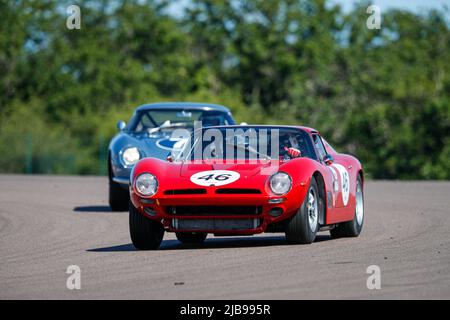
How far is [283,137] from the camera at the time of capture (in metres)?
12.0

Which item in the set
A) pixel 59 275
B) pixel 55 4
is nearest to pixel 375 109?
pixel 55 4

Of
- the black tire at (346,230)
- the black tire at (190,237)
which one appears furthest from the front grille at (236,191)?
the black tire at (346,230)

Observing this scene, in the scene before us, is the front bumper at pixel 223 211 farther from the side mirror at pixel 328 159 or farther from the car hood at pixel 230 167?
the side mirror at pixel 328 159

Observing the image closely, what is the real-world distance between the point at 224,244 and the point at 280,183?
4.34 ft

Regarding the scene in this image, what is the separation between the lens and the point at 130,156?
1719 centimetres

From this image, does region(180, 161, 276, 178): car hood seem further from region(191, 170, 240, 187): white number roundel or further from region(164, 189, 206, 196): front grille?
region(164, 189, 206, 196): front grille

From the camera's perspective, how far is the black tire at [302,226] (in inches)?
428

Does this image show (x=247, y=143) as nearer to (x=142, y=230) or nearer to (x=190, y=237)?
(x=190, y=237)

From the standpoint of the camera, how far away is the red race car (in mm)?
10688

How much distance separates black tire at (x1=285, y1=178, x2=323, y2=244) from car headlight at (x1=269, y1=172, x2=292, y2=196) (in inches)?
9.8

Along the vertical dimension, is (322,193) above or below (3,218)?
above
